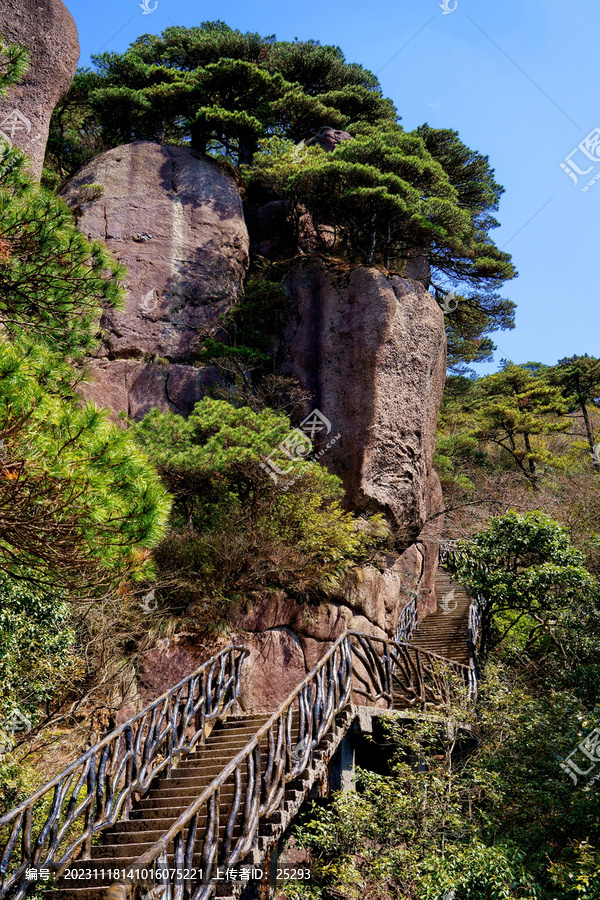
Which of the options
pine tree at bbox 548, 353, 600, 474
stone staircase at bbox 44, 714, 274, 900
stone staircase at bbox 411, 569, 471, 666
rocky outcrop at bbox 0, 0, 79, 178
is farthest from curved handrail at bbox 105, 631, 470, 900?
pine tree at bbox 548, 353, 600, 474

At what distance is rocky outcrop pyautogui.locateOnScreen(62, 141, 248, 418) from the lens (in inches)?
565

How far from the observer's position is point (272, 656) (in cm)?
995

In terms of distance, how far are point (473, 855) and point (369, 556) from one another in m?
6.94

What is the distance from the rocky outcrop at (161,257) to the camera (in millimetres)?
14352

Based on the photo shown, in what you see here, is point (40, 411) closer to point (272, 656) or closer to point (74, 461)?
point (74, 461)

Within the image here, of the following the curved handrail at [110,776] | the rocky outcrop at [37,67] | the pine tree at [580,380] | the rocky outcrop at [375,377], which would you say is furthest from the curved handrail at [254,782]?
the pine tree at [580,380]

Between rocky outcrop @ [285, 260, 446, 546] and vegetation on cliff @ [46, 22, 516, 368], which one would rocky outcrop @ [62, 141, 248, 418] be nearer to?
vegetation on cliff @ [46, 22, 516, 368]

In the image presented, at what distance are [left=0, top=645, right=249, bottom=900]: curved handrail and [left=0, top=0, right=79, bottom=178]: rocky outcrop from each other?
23.1 ft

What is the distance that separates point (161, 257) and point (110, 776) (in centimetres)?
1226

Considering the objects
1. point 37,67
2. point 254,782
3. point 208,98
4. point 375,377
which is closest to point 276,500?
point 375,377

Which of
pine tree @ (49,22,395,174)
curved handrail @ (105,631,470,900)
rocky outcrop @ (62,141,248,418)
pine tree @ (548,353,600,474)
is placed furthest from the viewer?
pine tree @ (548,353,600,474)

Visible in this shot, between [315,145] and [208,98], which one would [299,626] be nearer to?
[315,145]

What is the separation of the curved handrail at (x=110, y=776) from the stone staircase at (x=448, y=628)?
215 inches

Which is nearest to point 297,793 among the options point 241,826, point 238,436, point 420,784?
point 241,826
